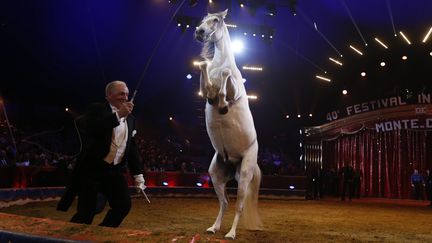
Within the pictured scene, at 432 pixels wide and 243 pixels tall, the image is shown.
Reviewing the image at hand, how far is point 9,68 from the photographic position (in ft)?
71.5

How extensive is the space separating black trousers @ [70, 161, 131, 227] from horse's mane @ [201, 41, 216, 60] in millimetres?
2300

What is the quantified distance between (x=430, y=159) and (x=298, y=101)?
26.7ft

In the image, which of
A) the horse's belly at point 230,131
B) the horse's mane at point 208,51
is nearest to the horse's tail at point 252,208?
the horse's belly at point 230,131

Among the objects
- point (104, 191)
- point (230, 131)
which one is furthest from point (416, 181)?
point (104, 191)

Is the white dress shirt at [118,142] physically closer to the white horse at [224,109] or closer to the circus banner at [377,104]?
the white horse at [224,109]

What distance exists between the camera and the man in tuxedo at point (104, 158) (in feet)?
12.5

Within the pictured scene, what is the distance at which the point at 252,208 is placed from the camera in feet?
20.9

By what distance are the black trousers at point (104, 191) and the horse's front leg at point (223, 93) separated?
5.53 ft

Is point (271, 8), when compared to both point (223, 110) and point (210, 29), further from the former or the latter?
point (223, 110)

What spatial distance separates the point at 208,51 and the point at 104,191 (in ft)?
8.31

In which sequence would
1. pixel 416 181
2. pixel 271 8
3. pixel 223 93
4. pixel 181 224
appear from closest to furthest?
pixel 223 93
pixel 181 224
pixel 271 8
pixel 416 181

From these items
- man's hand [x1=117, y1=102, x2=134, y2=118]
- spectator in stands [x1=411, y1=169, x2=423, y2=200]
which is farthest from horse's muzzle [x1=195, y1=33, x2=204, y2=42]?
spectator in stands [x1=411, y1=169, x2=423, y2=200]

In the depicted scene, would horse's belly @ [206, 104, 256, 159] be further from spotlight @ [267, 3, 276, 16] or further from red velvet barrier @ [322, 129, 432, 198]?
red velvet barrier @ [322, 129, 432, 198]

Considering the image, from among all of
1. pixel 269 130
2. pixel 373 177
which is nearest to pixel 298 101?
pixel 269 130
